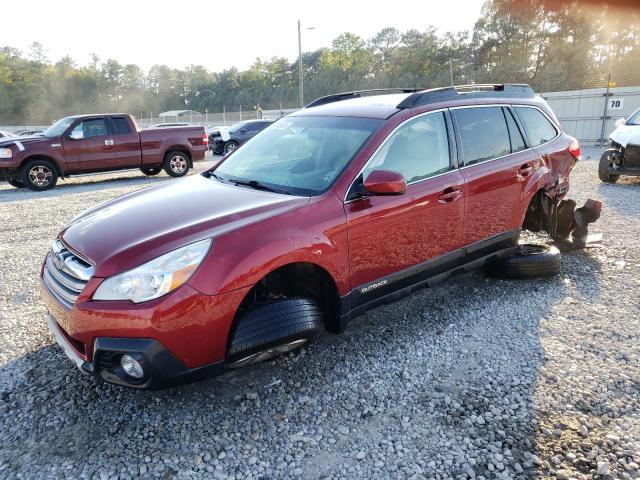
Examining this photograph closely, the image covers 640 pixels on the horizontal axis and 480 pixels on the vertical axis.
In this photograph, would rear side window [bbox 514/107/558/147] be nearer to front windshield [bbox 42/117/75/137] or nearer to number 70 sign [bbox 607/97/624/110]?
front windshield [bbox 42/117/75/137]

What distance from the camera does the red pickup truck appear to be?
11414mm

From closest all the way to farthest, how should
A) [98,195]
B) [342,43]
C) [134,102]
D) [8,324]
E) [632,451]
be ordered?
[632,451], [8,324], [98,195], [342,43], [134,102]

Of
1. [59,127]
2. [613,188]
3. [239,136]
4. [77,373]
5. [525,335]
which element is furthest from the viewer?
[239,136]

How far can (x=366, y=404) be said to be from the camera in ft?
9.09

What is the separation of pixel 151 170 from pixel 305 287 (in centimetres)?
1229

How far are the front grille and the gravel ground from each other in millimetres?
660

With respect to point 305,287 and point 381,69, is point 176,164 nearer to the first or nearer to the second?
point 305,287

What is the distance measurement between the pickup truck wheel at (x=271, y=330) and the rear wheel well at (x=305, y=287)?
6.0 inches

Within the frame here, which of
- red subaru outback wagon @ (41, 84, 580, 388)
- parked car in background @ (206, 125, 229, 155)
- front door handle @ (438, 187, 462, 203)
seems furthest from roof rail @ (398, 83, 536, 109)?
parked car in background @ (206, 125, 229, 155)

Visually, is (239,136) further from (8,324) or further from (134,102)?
(134,102)

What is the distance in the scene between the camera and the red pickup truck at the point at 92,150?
37.4 ft

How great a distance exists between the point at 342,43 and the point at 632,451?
96.7m

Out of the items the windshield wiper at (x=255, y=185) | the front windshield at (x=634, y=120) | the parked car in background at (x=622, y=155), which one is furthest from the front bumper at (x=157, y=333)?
the front windshield at (x=634, y=120)

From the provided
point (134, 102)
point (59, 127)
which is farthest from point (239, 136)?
point (134, 102)
